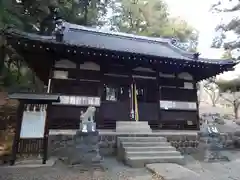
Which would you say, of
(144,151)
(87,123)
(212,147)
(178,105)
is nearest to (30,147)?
(87,123)

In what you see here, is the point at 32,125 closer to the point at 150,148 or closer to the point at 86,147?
the point at 86,147

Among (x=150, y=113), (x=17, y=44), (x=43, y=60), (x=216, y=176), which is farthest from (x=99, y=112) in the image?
(x=216, y=176)

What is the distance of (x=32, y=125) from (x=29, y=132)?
0.22 m

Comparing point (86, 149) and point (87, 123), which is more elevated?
point (87, 123)

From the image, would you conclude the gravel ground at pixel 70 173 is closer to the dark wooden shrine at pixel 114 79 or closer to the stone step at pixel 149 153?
the stone step at pixel 149 153

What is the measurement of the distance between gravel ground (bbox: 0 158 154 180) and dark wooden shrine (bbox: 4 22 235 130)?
97.0 inches

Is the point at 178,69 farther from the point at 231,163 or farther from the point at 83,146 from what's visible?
the point at 83,146

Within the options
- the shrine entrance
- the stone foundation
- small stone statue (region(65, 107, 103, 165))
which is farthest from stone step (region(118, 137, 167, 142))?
small stone statue (region(65, 107, 103, 165))

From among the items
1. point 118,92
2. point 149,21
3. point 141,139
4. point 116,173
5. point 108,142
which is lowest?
point 116,173

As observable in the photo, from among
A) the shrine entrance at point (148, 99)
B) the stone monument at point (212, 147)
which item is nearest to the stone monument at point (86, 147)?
the shrine entrance at point (148, 99)

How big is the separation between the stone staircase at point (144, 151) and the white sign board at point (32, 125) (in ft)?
8.83

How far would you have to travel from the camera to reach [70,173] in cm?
509

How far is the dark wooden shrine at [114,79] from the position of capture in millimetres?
7539

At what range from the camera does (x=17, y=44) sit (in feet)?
22.2
